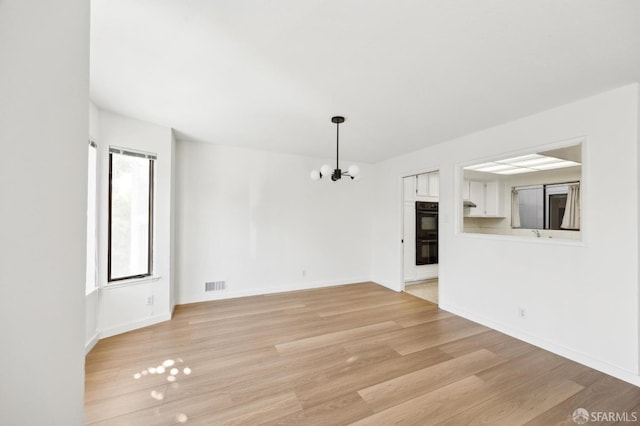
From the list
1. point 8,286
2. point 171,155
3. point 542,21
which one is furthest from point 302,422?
point 171,155

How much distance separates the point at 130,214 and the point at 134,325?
1.35 meters

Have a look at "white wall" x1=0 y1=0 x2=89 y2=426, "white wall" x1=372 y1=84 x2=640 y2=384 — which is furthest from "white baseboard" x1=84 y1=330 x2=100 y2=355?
"white wall" x1=372 y1=84 x2=640 y2=384

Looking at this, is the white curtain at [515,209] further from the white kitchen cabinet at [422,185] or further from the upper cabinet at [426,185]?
the white kitchen cabinet at [422,185]

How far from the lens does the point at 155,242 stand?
3.22 m

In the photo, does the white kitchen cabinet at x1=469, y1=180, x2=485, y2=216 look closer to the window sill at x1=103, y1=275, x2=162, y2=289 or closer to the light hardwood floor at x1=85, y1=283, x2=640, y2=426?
the light hardwood floor at x1=85, y1=283, x2=640, y2=426

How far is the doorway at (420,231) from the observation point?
5.10m

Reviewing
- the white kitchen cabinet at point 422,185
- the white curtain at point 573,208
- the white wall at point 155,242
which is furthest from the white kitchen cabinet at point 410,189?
the white wall at point 155,242

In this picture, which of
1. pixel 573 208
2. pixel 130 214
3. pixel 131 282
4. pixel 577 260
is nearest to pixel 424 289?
pixel 573 208

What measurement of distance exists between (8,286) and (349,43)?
1966 millimetres

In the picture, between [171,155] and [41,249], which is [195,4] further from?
[171,155]

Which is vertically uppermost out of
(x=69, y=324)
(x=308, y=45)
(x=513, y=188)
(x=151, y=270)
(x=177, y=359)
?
(x=308, y=45)

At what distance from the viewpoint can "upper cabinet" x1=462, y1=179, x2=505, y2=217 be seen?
Result: 5.12 m

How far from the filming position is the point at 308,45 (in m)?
1.71

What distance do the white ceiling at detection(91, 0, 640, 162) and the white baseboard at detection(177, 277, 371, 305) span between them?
8.77 feet
